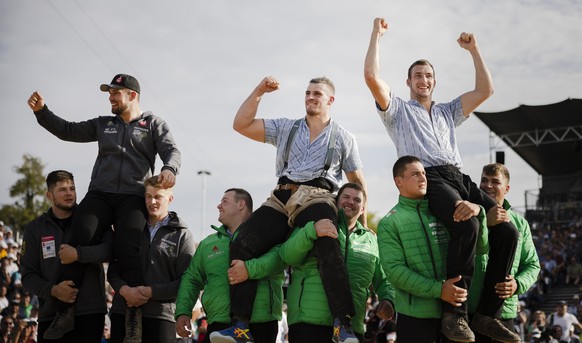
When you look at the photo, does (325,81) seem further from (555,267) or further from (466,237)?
(555,267)

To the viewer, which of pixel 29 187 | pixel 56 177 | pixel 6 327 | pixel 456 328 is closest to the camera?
pixel 456 328

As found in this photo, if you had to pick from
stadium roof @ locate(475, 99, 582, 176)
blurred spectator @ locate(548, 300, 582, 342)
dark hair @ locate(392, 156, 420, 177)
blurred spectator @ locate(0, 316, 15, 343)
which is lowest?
blurred spectator @ locate(548, 300, 582, 342)

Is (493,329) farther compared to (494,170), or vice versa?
(494,170)

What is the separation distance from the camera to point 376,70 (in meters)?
5.53

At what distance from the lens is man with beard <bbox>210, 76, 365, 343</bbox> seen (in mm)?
5223

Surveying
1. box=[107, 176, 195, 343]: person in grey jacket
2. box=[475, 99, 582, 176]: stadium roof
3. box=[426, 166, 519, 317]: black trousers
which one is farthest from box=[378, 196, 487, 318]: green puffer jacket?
box=[475, 99, 582, 176]: stadium roof

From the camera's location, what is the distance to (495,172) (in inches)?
239

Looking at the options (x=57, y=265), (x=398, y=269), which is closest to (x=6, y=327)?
(x=57, y=265)

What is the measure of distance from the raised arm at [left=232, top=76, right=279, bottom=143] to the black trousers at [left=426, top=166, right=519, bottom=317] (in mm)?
1469

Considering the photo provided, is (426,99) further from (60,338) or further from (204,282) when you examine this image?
(60,338)

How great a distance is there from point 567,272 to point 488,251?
2240 centimetres

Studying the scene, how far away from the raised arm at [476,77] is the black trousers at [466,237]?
680 mm

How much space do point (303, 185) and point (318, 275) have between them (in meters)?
0.74

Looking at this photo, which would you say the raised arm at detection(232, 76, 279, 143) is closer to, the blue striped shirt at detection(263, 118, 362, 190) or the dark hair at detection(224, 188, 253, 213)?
the blue striped shirt at detection(263, 118, 362, 190)
